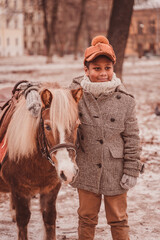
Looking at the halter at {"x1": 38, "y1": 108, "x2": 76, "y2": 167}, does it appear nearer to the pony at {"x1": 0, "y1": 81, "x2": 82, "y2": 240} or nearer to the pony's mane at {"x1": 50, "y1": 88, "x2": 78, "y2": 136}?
the pony at {"x1": 0, "y1": 81, "x2": 82, "y2": 240}

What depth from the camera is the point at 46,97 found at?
245cm

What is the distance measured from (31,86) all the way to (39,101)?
1.11 ft

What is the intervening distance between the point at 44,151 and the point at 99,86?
2.18ft

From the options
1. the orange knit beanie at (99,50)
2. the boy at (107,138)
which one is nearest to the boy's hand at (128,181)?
the boy at (107,138)

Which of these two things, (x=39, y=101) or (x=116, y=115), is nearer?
(x=39, y=101)

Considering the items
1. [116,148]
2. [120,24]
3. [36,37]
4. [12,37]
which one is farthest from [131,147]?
[36,37]

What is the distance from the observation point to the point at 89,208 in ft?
9.70

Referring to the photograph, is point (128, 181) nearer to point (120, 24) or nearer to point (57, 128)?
point (57, 128)

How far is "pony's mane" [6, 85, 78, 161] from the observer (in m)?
2.43

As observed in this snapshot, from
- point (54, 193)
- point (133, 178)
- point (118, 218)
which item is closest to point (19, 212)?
point (54, 193)

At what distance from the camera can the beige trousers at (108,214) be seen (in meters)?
2.90

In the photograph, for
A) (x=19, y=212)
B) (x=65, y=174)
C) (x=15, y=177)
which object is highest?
(x=65, y=174)

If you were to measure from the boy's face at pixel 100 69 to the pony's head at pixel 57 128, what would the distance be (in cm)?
26

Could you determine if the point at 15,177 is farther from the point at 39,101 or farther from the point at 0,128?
the point at 39,101
